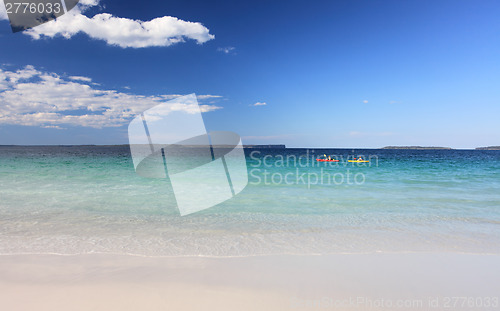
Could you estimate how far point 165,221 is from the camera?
678 centimetres

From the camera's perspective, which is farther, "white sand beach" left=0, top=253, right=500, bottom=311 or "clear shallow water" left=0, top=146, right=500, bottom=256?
"clear shallow water" left=0, top=146, right=500, bottom=256

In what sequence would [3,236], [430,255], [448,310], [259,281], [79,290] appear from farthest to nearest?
[3,236] → [430,255] → [259,281] → [79,290] → [448,310]

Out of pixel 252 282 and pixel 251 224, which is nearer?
pixel 252 282

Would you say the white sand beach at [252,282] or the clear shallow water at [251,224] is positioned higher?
the white sand beach at [252,282]

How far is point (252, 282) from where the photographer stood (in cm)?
352

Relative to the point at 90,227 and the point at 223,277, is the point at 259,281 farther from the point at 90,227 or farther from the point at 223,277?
the point at 90,227

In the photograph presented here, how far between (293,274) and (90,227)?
4.78 meters

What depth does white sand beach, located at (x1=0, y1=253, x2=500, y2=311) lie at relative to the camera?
303 centimetres

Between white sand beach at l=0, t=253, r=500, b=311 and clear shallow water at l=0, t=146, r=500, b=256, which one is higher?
white sand beach at l=0, t=253, r=500, b=311

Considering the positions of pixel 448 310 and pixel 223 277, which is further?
pixel 223 277

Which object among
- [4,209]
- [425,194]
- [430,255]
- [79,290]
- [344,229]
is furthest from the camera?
[425,194]

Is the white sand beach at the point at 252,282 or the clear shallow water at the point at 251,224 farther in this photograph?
the clear shallow water at the point at 251,224

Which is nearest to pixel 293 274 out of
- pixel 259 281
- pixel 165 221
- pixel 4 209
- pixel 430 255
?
pixel 259 281

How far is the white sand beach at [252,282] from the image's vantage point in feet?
9.95
